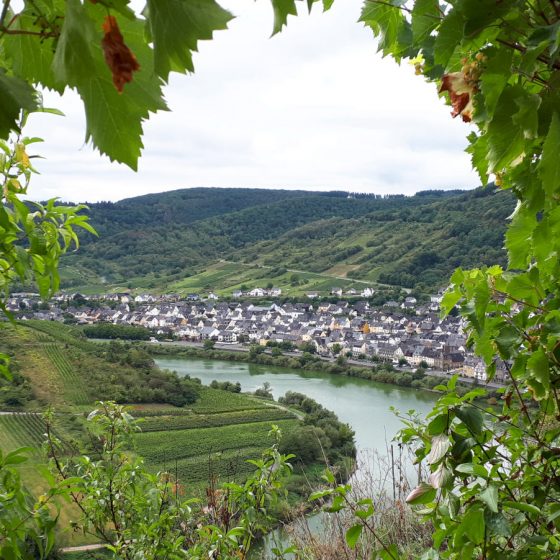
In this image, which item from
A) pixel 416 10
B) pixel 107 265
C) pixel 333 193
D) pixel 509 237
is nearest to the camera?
pixel 416 10

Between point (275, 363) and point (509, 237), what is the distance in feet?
102

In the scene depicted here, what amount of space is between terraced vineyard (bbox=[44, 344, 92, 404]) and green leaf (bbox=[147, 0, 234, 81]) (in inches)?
848

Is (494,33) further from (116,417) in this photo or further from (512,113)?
(116,417)

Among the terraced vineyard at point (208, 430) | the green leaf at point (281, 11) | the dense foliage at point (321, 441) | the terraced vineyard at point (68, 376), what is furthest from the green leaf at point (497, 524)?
the terraced vineyard at point (68, 376)

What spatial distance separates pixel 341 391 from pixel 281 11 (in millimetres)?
24224

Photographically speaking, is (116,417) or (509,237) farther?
(116,417)

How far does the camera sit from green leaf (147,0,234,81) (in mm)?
265

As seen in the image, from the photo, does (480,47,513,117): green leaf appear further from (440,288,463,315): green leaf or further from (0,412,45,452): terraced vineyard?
(0,412,45,452): terraced vineyard

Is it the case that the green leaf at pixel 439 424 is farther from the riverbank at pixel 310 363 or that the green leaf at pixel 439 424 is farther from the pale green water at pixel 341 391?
the riverbank at pixel 310 363

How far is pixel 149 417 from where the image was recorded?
20.7 m

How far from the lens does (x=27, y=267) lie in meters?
0.99

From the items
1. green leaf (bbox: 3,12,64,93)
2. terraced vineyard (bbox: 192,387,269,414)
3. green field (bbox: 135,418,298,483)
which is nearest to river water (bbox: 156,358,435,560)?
terraced vineyard (bbox: 192,387,269,414)

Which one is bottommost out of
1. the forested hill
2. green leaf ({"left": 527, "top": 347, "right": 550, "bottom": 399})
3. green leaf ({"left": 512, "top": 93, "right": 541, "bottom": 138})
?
green leaf ({"left": 527, "top": 347, "right": 550, "bottom": 399})

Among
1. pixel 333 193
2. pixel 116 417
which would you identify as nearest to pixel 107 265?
pixel 333 193
